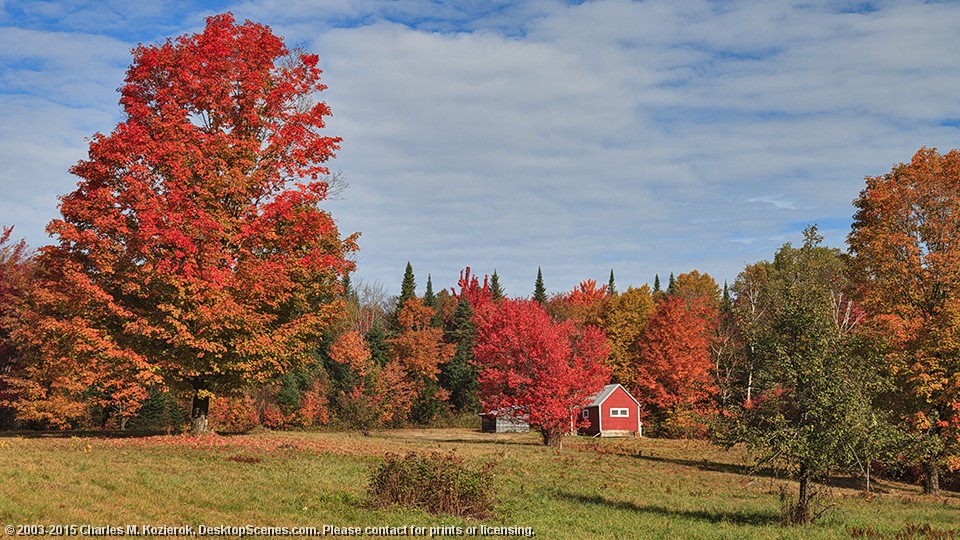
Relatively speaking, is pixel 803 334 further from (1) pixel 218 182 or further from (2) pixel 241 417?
(2) pixel 241 417

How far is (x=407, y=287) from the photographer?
10406 centimetres

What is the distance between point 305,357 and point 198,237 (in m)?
6.27

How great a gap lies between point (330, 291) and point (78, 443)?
9611mm

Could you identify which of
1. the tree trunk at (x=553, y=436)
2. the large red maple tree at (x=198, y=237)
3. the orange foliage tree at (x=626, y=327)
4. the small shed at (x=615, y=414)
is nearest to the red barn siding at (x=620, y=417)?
the small shed at (x=615, y=414)

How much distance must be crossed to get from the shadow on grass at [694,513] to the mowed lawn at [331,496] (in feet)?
0.15

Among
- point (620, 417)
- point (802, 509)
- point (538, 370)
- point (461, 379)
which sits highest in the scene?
point (538, 370)

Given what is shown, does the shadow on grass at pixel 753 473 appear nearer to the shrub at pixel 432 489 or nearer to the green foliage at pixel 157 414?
the shrub at pixel 432 489

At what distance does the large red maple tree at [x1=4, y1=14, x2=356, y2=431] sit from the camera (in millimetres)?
23188

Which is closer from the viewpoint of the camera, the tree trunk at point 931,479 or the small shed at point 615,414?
the tree trunk at point 931,479

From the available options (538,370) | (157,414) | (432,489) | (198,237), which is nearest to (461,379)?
(157,414)

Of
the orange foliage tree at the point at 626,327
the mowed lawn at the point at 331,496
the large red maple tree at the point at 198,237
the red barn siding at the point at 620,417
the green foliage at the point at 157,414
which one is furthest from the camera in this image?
the orange foliage tree at the point at 626,327

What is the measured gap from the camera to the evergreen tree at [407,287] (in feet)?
333

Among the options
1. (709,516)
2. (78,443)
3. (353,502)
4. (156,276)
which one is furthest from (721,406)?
(78,443)

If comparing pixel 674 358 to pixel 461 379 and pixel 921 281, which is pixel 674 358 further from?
pixel 921 281
